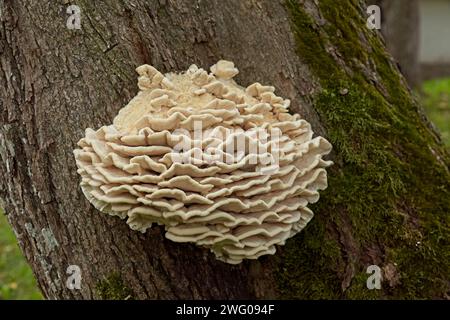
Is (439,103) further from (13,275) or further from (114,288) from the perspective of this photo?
(114,288)

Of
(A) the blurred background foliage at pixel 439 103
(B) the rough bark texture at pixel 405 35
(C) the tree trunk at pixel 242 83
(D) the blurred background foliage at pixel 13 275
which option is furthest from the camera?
(B) the rough bark texture at pixel 405 35

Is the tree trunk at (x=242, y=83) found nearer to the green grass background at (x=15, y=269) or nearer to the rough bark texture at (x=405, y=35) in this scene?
the green grass background at (x=15, y=269)

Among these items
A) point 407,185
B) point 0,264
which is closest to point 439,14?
point 0,264

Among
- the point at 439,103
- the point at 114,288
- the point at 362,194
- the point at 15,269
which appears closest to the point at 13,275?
the point at 15,269

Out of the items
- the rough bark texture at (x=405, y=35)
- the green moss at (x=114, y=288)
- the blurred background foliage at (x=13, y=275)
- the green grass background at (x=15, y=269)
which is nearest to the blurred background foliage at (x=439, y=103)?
the green grass background at (x=15, y=269)

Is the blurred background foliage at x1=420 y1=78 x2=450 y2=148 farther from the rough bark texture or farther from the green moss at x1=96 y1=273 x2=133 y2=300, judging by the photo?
the green moss at x1=96 y1=273 x2=133 y2=300

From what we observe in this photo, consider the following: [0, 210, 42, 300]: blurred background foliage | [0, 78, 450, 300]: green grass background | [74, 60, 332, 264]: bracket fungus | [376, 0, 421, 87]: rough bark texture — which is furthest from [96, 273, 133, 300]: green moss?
[376, 0, 421, 87]: rough bark texture
